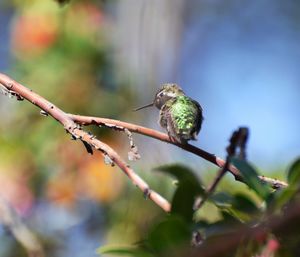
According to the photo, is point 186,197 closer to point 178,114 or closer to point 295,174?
point 295,174

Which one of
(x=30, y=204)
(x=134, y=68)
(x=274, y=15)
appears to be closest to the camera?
(x=30, y=204)

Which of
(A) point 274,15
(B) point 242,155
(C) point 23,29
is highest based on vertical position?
(A) point 274,15

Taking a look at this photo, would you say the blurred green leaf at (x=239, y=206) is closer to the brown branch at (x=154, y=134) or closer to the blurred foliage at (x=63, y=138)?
the brown branch at (x=154, y=134)

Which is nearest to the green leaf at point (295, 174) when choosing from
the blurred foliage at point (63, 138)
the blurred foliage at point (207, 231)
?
the blurred foliage at point (207, 231)

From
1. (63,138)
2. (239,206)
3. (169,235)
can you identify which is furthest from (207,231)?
(63,138)

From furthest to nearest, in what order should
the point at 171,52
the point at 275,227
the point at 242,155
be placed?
the point at 171,52, the point at 242,155, the point at 275,227

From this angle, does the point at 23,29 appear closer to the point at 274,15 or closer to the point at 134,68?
the point at 134,68

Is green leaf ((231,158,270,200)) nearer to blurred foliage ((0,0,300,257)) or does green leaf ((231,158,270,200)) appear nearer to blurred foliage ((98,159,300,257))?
blurred foliage ((98,159,300,257))

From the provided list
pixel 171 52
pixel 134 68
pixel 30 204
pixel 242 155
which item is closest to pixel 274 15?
pixel 171 52
